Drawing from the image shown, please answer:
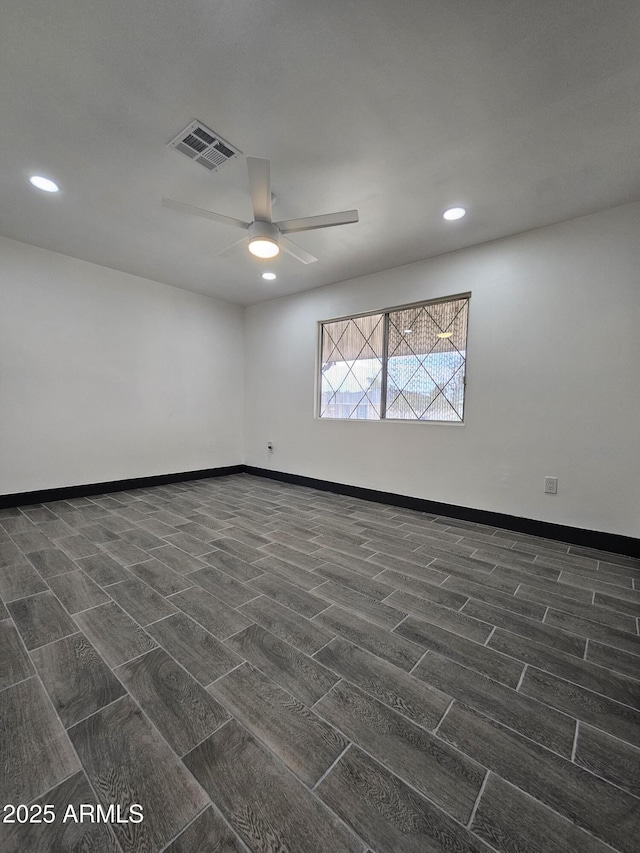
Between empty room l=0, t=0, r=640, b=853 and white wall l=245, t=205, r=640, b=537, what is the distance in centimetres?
3

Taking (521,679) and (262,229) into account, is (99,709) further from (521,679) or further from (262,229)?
(262,229)

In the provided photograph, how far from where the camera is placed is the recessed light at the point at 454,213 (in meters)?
2.72

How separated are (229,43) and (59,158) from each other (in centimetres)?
152

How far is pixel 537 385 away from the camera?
306cm

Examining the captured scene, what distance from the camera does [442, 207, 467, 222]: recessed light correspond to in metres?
2.72

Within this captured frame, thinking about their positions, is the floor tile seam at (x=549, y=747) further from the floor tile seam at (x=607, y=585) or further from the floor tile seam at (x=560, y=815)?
the floor tile seam at (x=607, y=585)

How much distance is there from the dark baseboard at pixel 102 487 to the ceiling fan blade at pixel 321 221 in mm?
3678

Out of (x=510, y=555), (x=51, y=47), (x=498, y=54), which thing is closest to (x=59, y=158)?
(x=51, y=47)

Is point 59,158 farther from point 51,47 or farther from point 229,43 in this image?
point 229,43

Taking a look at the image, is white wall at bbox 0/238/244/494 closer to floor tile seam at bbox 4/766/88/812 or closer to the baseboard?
the baseboard

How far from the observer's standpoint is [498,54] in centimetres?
155

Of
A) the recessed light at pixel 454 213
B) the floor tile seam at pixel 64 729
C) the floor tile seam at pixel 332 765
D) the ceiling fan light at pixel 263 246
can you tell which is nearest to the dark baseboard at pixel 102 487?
the floor tile seam at pixel 64 729

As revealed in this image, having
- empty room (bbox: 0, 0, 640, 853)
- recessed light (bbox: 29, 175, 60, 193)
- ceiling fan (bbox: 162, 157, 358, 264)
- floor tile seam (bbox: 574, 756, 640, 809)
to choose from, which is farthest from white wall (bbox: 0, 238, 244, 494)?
floor tile seam (bbox: 574, 756, 640, 809)

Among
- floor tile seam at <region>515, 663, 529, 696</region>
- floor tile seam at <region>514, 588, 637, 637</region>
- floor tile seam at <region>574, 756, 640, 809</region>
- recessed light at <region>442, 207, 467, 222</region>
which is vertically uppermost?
recessed light at <region>442, 207, 467, 222</region>
